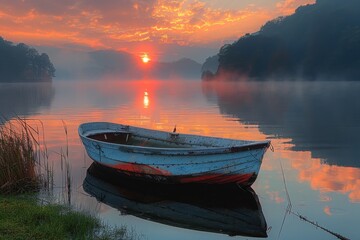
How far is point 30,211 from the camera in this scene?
34.4 feet

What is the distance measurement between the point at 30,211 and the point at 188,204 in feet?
18.3

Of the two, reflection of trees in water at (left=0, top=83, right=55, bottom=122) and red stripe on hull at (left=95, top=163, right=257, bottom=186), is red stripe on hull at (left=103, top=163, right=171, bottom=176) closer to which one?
red stripe on hull at (left=95, top=163, right=257, bottom=186)

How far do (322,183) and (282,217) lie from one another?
486 centimetres

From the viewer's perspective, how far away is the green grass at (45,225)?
9.14 m

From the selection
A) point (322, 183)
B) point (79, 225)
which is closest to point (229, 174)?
point (322, 183)

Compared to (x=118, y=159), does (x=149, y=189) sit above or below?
below

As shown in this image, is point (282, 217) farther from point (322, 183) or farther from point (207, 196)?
point (322, 183)

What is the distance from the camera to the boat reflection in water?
39.4 ft

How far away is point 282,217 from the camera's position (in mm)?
12664

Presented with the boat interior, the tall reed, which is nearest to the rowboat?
the boat interior

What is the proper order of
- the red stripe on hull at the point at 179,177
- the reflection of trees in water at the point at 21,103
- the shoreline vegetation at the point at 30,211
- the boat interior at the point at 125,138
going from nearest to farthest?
the shoreline vegetation at the point at 30,211, the red stripe on hull at the point at 179,177, the boat interior at the point at 125,138, the reflection of trees in water at the point at 21,103

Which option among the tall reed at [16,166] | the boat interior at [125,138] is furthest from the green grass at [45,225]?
the boat interior at [125,138]

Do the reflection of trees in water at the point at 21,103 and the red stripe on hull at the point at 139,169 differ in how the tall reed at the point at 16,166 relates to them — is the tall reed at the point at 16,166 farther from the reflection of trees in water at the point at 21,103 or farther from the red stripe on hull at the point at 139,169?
the reflection of trees in water at the point at 21,103

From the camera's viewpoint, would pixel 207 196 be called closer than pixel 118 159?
Yes
